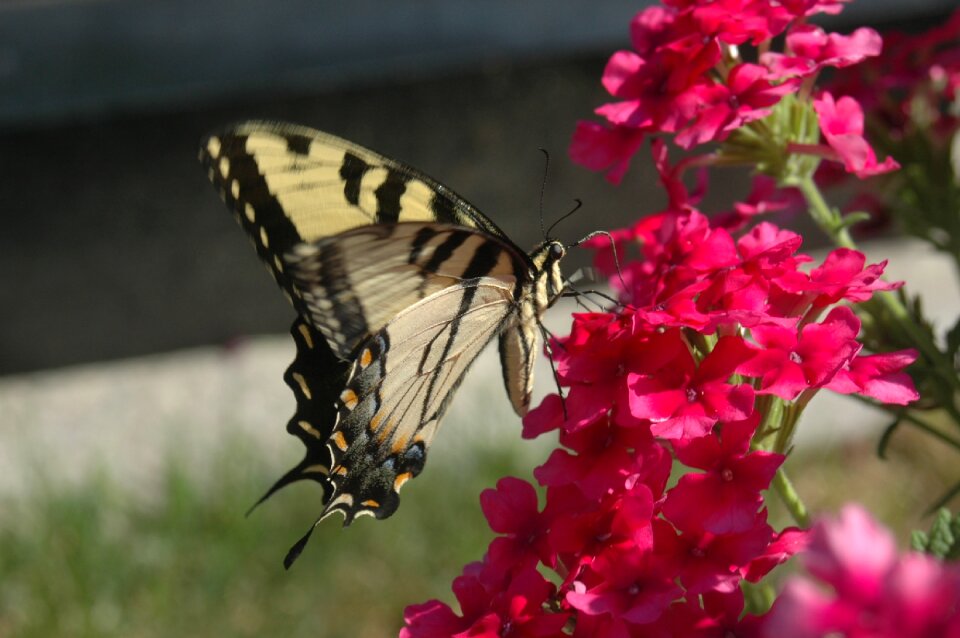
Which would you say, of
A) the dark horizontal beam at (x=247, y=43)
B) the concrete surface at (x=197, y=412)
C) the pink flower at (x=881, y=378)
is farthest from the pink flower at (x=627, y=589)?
the dark horizontal beam at (x=247, y=43)

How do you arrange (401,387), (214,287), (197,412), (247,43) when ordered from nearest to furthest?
(401,387) → (247,43) → (197,412) → (214,287)

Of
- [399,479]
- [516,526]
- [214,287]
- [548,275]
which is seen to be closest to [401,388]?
[399,479]

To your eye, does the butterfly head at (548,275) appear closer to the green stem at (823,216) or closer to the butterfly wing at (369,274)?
the butterfly wing at (369,274)

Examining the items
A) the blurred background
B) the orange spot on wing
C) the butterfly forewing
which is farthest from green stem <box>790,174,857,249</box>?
the blurred background

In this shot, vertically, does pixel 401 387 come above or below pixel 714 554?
below

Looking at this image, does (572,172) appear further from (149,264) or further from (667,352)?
(667,352)

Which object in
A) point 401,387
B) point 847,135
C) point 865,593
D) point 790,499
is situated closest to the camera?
point 865,593

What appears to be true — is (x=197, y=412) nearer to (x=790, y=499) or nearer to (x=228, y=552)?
(x=228, y=552)
